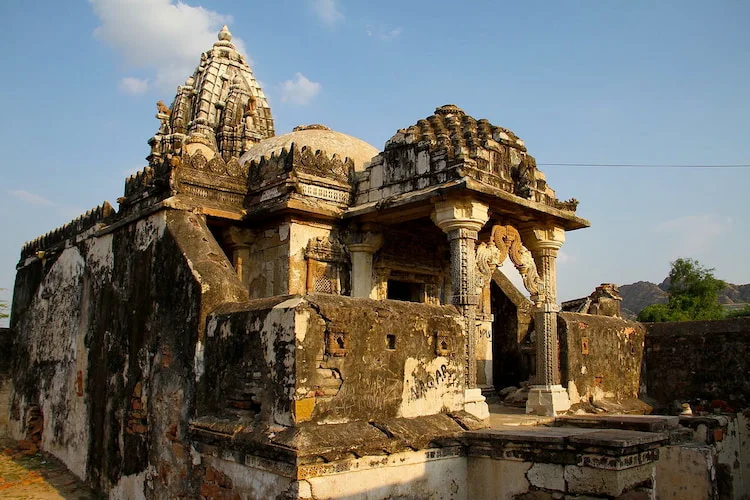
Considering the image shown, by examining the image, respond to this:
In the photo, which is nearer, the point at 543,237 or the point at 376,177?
the point at 376,177

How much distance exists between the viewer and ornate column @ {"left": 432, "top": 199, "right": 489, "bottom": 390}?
28.2ft

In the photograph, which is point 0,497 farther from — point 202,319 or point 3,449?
point 202,319

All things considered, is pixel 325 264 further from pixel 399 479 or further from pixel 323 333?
pixel 399 479

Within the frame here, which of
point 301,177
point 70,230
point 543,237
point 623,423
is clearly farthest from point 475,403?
point 70,230

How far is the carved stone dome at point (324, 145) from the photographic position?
1102 cm

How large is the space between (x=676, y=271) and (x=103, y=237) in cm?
3285

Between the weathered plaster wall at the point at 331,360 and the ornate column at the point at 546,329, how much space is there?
3.08 metres

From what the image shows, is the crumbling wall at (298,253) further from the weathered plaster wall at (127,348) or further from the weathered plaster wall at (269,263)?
the weathered plaster wall at (127,348)

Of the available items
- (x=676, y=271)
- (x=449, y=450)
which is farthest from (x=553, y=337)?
(x=676, y=271)

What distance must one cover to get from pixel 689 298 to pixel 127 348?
3155 centimetres

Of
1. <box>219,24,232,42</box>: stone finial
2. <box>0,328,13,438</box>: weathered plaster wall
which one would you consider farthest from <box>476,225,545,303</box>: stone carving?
<box>219,24,232,42</box>: stone finial

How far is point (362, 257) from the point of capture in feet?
33.7

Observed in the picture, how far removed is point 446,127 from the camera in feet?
31.8

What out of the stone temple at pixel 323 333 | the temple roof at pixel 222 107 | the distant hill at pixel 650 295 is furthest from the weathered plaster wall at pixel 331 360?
the distant hill at pixel 650 295
